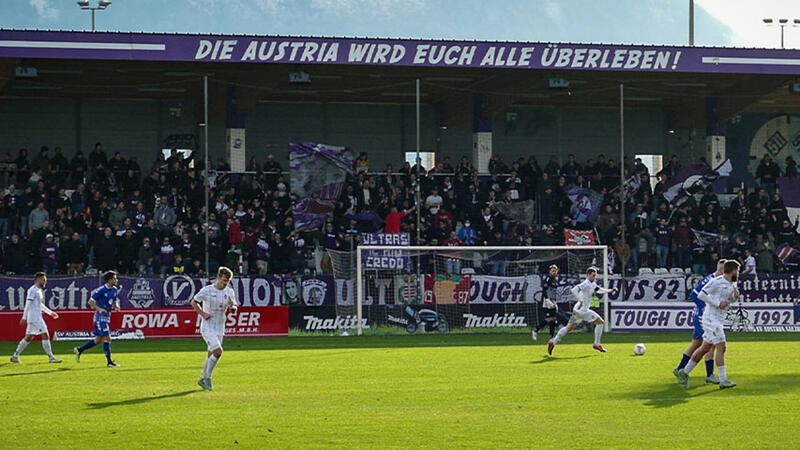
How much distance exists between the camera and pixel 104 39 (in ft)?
125

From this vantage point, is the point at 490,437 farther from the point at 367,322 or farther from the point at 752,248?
the point at 752,248

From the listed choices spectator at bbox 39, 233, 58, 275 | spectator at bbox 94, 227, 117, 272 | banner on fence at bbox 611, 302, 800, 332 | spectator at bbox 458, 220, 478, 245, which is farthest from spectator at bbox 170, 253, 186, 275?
banner on fence at bbox 611, 302, 800, 332

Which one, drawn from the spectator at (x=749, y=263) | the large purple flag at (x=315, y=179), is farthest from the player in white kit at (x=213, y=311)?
the spectator at (x=749, y=263)

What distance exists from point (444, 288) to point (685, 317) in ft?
23.9

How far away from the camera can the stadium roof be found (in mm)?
38812

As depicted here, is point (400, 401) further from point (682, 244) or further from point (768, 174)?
point (768, 174)

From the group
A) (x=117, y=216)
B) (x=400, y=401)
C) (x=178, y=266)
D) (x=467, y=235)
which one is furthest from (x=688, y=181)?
(x=400, y=401)

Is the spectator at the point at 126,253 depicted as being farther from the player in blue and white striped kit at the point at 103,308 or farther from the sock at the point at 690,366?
the sock at the point at 690,366

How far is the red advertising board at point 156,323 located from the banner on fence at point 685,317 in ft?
32.7

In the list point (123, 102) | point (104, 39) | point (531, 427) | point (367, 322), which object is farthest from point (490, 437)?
point (123, 102)

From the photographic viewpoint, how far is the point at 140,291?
1328 inches

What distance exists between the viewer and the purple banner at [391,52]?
125 ft

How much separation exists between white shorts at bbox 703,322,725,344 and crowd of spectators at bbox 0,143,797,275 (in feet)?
56.7

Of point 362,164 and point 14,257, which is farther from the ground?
point 362,164
